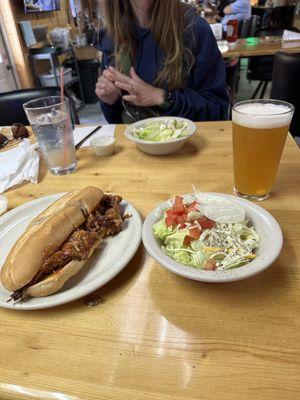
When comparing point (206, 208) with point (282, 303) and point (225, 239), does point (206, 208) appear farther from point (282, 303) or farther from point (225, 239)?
point (282, 303)

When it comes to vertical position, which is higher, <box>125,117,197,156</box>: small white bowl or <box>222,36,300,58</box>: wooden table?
<box>125,117,197,156</box>: small white bowl

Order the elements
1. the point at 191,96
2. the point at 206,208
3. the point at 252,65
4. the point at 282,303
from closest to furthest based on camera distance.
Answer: the point at 282,303, the point at 206,208, the point at 191,96, the point at 252,65

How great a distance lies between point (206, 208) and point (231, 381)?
0.31 meters

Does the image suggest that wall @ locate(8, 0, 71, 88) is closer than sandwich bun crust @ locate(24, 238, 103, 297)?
No

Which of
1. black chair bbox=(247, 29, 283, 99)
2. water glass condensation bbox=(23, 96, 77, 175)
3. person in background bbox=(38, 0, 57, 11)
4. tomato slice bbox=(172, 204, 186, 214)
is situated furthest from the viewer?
person in background bbox=(38, 0, 57, 11)

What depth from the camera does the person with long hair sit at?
141cm

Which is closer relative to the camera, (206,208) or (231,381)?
(231,381)

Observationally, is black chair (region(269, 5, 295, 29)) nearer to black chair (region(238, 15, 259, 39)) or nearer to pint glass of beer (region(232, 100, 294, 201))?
black chair (region(238, 15, 259, 39))

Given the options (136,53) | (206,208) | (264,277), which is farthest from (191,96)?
(264,277)

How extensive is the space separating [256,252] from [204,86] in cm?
119

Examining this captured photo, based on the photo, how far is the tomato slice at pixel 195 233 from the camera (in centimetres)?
58

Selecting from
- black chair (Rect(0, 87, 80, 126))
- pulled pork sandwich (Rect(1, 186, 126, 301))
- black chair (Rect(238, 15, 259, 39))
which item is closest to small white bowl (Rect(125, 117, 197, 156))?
pulled pork sandwich (Rect(1, 186, 126, 301))

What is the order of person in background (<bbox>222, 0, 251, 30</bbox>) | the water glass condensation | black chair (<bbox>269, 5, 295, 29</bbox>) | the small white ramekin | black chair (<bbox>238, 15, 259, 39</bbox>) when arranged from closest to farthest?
the small white ramekin → the water glass condensation → black chair (<bbox>238, 15, 259, 39</bbox>) → person in background (<bbox>222, 0, 251, 30</bbox>) → black chair (<bbox>269, 5, 295, 29</bbox>)

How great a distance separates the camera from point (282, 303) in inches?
20.1
